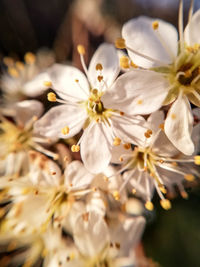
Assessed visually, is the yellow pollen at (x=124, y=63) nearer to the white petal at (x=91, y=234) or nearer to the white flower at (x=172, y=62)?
the white flower at (x=172, y=62)

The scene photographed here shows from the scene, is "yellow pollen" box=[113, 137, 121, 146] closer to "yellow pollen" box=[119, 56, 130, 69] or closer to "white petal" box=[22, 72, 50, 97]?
"yellow pollen" box=[119, 56, 130, 69]

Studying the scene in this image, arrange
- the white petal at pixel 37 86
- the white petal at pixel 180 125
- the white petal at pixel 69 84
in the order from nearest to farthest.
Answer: the white petal at pixel 180 125
the white petal at pixel 69 84
the white petal at pixel 37 86

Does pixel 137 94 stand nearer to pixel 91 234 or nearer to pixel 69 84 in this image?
pixel 69 84

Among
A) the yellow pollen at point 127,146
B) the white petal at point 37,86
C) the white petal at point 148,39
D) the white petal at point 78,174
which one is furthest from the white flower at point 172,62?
the white petal at point 37,86

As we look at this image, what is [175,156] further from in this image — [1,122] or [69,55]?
[69,55]

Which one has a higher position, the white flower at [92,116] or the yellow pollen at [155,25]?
the yellow pollen at [155,25]

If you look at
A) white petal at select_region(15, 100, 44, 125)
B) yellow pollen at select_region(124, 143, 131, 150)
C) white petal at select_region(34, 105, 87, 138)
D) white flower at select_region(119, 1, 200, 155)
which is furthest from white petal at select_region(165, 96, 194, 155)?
white petal at select_region(15, 100, 44, 125)

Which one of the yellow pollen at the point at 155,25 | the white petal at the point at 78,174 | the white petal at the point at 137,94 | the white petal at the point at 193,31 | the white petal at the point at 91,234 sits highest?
the yellow pollen at the point at 155,25
